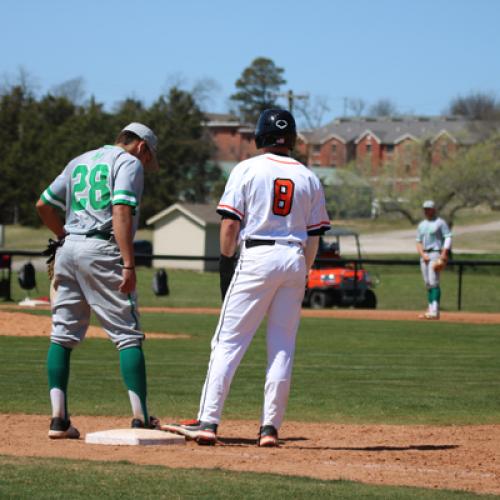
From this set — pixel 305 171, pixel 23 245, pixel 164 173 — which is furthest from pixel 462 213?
pixel 305 171

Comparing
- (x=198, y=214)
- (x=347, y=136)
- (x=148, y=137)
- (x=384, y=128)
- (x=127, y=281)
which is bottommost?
(x=127, y=281)

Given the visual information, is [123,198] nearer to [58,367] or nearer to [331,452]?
[58,367]

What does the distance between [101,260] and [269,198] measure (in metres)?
1.12

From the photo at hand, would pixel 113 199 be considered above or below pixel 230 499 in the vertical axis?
above

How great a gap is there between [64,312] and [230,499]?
2.65m

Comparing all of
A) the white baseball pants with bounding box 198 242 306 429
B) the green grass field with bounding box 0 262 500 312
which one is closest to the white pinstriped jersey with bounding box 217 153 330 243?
the white baseball pants with bounding box 198 242 306 429

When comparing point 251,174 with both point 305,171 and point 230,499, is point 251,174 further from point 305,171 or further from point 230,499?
point 230,499

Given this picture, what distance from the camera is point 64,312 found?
25.4 ft

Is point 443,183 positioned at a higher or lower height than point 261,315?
higher

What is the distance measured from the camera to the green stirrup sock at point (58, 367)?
7754 millimetres

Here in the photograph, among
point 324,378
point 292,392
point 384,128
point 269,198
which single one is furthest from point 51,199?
point 384,128

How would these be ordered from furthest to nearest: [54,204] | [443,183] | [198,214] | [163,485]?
[443,183]
[198,214]
[54,204]
[163,485]

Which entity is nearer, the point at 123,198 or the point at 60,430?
the point at 123,198

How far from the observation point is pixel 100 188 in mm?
7590
